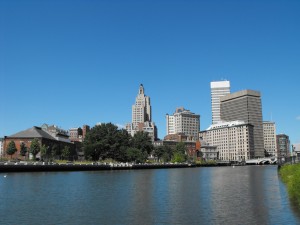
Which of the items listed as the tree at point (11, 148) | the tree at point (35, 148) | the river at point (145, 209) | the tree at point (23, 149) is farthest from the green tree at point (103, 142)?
the river at point (145, 209)

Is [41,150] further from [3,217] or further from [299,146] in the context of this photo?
[3,217]

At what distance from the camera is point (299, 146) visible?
156m

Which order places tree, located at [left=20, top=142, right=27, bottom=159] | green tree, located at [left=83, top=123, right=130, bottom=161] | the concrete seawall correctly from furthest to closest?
1. green tree, located at [left=83, top=123, right=130, bottom=161]
2. tree, located at [left=20, top=142, right=27, bottom=159]
3. the concrete seawall

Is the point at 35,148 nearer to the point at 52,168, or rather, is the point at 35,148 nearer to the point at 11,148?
the point at 11,148

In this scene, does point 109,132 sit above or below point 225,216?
above

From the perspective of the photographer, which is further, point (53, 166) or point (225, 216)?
point (53, 166)

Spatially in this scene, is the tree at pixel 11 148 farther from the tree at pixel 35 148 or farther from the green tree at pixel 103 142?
the green tree at pixel 103 142

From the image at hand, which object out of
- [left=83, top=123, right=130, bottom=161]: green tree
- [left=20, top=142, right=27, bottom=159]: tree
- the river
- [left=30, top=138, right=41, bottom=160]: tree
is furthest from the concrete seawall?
the river

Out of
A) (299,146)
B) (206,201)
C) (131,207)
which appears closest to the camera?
(131,207)

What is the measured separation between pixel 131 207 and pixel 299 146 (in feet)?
428

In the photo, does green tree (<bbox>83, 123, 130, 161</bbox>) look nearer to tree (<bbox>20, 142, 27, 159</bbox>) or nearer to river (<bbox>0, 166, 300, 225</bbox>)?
tree (<bbox>20, 142, 27, 159</bbox>)

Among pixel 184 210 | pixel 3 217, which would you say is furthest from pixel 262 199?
pixel 3 217

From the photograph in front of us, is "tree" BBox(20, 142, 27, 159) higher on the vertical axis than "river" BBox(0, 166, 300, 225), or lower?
higher

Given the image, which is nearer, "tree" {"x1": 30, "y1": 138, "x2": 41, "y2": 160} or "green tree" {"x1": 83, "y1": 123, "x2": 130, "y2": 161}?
"tree" {"x1": 30, "y1": 138, "x2": 41, "y2": 160}
